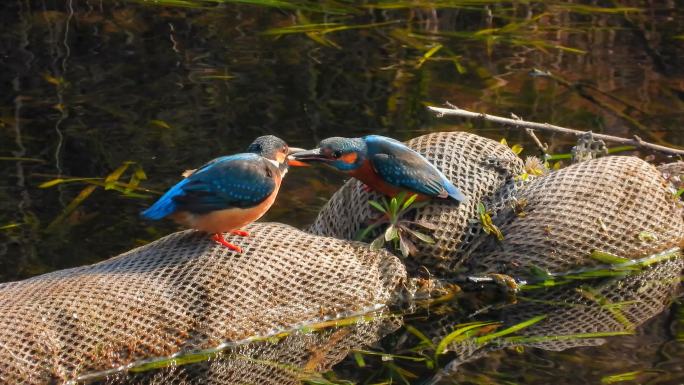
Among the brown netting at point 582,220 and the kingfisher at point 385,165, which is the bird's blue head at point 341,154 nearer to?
the kingfisher at point 385,165

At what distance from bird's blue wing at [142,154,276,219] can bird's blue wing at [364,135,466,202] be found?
715 millimetres

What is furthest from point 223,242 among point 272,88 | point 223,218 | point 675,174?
point 272,88

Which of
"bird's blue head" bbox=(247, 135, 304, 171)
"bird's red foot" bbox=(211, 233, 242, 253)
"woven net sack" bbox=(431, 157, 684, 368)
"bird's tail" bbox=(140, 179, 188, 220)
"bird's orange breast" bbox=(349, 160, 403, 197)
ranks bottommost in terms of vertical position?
"woven net sack" bbox=(431, 157, 684, 368)

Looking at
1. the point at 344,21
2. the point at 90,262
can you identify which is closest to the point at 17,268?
the point at 90,262

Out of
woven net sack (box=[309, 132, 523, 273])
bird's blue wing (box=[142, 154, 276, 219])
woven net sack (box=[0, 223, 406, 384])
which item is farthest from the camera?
woven net sack (box=[309, 132, 523, 273])

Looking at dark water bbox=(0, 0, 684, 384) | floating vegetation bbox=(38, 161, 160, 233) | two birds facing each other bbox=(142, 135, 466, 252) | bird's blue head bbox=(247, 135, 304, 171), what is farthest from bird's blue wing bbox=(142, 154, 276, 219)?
floating vegetation bbox=(38, 161, 160, 233)

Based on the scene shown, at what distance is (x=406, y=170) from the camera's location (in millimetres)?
6383

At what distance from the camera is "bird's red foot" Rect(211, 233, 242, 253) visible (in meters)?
6.10

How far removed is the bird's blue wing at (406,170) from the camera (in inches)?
252

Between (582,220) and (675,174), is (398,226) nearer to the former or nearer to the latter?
(582,220)

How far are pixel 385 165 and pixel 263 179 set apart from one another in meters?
0.76

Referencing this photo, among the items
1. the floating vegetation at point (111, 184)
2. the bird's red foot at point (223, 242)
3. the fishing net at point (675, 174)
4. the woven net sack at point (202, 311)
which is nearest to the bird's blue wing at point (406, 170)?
the woven net sack at point (202, 311)

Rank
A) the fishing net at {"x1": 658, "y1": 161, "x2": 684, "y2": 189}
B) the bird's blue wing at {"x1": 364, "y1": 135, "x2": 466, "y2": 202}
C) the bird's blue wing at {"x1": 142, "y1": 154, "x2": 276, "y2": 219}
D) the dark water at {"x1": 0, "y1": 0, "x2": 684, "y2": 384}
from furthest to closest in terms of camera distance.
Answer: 1. the dark water at {"x1": 0, "y1": 0, "x2": 684, "y2": 384}
2. the fishing net at {"x1": 658, "y1": 161, "x2": 684, "y2": 189}
3. the bird's blue wing at {"x1": 364, "y1": 135, "x2": 466, "y2": 202}
4. the bird's blue wing at {"x1": 142, "y1": 154, "x2": 276, "y2": 219}

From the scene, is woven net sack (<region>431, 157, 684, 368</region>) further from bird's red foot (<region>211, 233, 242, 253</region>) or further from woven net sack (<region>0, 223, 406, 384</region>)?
bird's red foot (<region>211, 233, 242, 253</region>)
